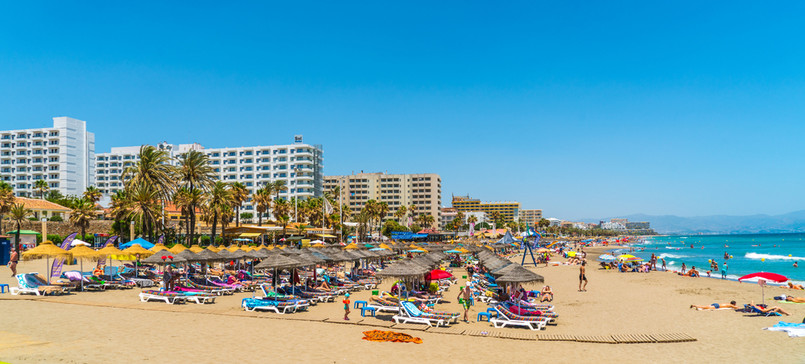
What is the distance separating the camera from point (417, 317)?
17359mm

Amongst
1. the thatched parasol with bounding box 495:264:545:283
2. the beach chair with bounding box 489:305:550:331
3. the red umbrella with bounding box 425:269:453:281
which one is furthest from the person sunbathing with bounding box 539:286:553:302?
the beach chair with bounding box 489:305:550:331

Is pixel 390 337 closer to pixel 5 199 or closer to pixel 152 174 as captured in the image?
pixel 152 174

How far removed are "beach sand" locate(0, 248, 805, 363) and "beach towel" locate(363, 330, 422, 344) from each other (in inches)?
10.8

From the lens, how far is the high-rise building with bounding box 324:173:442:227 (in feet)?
463

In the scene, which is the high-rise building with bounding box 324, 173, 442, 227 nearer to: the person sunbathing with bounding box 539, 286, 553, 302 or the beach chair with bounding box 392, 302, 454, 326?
the person sunbathing with bounding box 539, 286, 553, 302

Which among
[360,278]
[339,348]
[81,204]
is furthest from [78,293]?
[81,204]

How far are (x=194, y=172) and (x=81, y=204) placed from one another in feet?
A: 40.9

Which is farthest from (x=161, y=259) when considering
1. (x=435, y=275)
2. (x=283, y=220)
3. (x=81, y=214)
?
(x=283, y=220)

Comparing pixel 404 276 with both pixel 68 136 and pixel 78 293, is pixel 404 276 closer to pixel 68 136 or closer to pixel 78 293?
pixel 78 293

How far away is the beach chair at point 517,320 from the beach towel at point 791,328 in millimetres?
7099

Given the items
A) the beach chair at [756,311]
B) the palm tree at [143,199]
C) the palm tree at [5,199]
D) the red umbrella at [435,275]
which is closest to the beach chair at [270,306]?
the red umbrella at [435,275]

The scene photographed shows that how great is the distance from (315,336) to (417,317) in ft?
12.6

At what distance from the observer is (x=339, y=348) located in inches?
530

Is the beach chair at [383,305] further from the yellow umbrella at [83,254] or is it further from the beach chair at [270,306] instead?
the yellow umbrella at [83,254]
